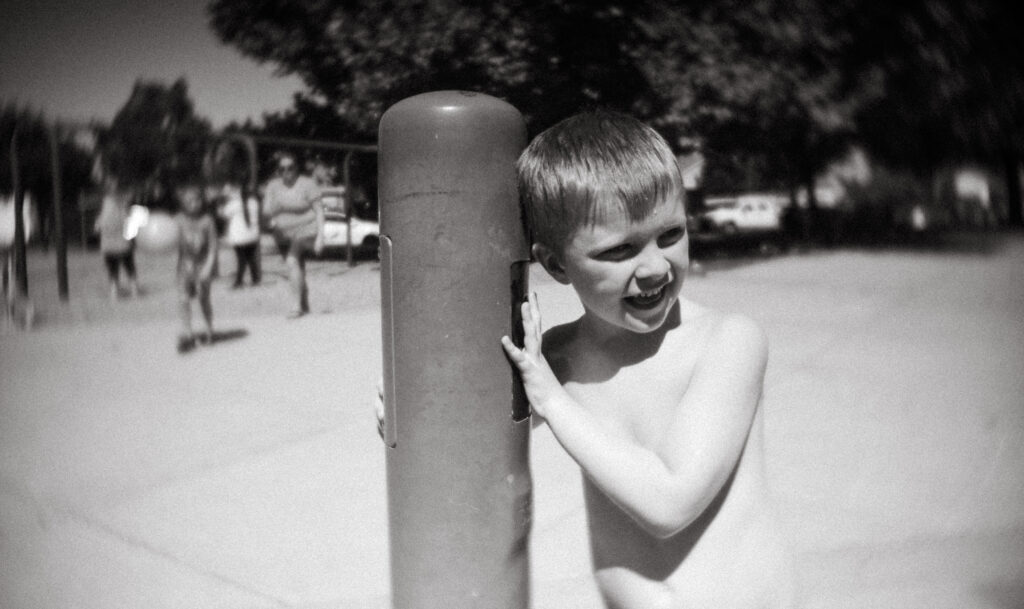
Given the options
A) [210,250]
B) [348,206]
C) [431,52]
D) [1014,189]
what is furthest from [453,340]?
[1014,189]

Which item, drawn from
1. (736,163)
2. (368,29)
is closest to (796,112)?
(736,163)

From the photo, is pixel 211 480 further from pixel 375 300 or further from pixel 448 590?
pixel 448 590

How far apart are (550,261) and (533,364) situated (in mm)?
161

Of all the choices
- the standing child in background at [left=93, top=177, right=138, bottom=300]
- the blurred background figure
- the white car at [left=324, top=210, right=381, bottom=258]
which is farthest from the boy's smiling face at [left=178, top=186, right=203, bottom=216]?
the white car at [left=324, top=210, right=381, bottom=258]

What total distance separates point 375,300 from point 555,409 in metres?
1.75

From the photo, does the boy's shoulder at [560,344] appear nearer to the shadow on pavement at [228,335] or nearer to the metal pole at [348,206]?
the metal pole at [348,206]

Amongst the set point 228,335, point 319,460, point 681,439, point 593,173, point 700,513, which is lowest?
point 319,460

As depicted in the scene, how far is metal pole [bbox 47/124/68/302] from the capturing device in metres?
3.02

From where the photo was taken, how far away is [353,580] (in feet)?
7.69

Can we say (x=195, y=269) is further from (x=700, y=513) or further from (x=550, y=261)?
A: (x=700, y=513)

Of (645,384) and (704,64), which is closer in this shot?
(645,384)

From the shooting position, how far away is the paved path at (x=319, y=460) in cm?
233

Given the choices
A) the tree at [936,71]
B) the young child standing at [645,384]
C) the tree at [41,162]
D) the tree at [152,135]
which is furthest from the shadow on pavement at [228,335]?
the young child standing at [645,384]

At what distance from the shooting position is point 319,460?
328 centimetres
